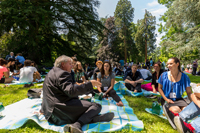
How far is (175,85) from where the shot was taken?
2969mm

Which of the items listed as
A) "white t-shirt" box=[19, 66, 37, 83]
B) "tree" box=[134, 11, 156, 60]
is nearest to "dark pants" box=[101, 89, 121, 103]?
"white t-shirt" box=[19, 66, 37, 83]

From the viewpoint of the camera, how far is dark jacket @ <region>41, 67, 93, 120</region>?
198 cm

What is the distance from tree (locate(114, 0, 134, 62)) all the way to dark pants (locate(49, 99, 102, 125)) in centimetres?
2824

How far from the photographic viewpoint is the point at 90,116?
2496 millimetres

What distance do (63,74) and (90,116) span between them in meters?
1.01

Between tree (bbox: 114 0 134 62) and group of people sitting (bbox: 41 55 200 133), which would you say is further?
tree (bbox: 114 0 134 62)

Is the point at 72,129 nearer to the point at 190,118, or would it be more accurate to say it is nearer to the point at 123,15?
the point at 190,118

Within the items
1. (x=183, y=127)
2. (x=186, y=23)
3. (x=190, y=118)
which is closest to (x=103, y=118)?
(x=183, y=127)

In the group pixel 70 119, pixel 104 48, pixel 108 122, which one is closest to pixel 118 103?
pixel 108 122

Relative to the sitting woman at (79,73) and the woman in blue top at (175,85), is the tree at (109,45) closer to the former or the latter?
the sitting woman at (79,73)

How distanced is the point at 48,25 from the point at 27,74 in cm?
455

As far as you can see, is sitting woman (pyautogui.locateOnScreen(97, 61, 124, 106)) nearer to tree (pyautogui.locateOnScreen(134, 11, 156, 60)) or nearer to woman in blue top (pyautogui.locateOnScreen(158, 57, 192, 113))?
woman in blue top (pyautogui.locateOnScreen(158, 57, 192, 113))

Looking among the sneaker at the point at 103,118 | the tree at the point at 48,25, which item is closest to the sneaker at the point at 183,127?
the sneaker at the point at 103,118

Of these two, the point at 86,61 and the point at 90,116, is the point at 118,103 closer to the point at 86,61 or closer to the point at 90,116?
the point at 90,116
